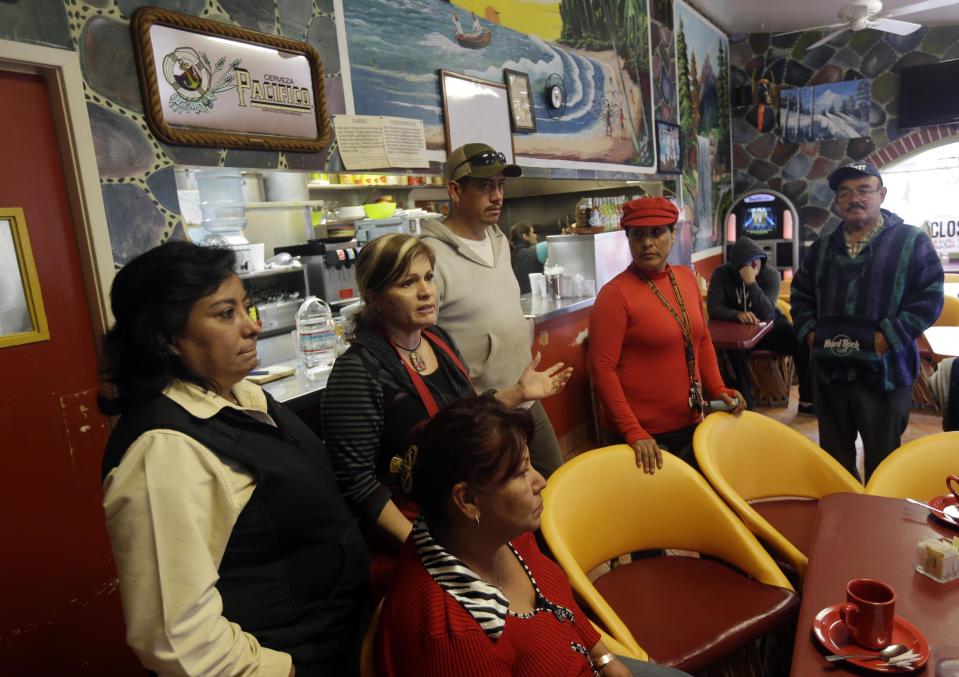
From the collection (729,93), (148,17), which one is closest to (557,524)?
(148,17)

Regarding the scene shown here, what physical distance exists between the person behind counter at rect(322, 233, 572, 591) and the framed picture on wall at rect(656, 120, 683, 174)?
533cm

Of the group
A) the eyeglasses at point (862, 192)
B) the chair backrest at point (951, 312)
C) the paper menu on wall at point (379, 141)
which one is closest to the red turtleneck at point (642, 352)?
the eyeglasses at point (862, 192)

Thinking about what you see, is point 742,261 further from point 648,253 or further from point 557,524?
point 557,524

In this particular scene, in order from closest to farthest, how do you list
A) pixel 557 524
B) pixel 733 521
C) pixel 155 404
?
1. pixel 155 404
2. pixel 557 524
3. pixel 733 521

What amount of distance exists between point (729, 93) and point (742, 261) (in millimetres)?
5157

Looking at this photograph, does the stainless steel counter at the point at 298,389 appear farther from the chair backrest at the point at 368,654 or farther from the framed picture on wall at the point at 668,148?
the framed picture on wall at the point at 668,148

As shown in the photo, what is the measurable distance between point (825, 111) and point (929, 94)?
3.61 ft

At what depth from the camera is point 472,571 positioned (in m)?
1.17

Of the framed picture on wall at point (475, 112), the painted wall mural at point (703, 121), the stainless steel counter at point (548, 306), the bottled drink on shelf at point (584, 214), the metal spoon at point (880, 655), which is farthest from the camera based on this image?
the painted wall mural at point (703, 121)

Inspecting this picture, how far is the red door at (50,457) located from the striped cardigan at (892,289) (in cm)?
294

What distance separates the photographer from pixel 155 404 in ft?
3.57

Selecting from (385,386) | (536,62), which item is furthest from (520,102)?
(385,386)

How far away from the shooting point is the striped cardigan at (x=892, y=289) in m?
2.53

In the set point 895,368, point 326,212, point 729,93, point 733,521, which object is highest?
point 729,93
